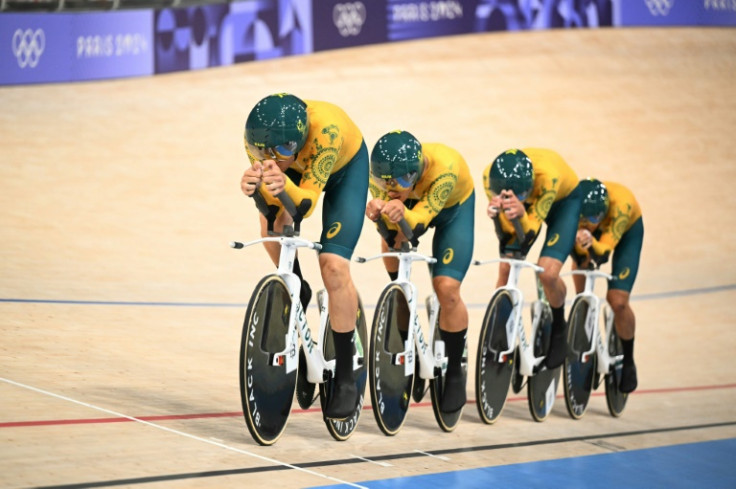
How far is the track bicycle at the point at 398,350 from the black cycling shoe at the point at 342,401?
0.66 feet

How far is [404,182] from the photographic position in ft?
14.0

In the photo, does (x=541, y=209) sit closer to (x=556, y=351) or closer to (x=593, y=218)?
(x=593, y=218)

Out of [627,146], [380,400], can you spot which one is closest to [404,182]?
[380,400]

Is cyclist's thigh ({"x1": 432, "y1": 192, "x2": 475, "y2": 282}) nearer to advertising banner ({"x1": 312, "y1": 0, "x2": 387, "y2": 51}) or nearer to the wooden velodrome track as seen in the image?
the wooden velodrome track

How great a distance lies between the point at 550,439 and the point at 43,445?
7.84ft

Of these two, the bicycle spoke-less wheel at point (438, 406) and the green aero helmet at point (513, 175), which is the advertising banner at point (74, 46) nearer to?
the green aero helmet at point (513, 175)

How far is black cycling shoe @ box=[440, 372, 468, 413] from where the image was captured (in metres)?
4.65

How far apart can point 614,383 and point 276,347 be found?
2.71 meters

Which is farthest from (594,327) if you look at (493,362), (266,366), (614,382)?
(266,366)

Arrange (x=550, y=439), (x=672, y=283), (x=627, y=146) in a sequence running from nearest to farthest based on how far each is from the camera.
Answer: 1. (x=550, y=439)
2. (x=672, y=283)
3. (x=627, y=146)

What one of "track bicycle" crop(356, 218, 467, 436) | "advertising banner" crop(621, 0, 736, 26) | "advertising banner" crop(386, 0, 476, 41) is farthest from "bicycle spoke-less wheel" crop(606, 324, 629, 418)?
"advertising banner" crop(621, 0, 736, 26)

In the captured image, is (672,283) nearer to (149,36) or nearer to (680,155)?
(680,155)

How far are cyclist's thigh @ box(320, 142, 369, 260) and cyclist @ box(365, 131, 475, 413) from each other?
0.13 m

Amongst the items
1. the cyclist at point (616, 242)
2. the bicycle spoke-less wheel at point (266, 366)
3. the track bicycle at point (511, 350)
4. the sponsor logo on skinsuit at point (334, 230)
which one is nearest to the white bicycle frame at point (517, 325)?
the track bicycle at point (511, 350)
